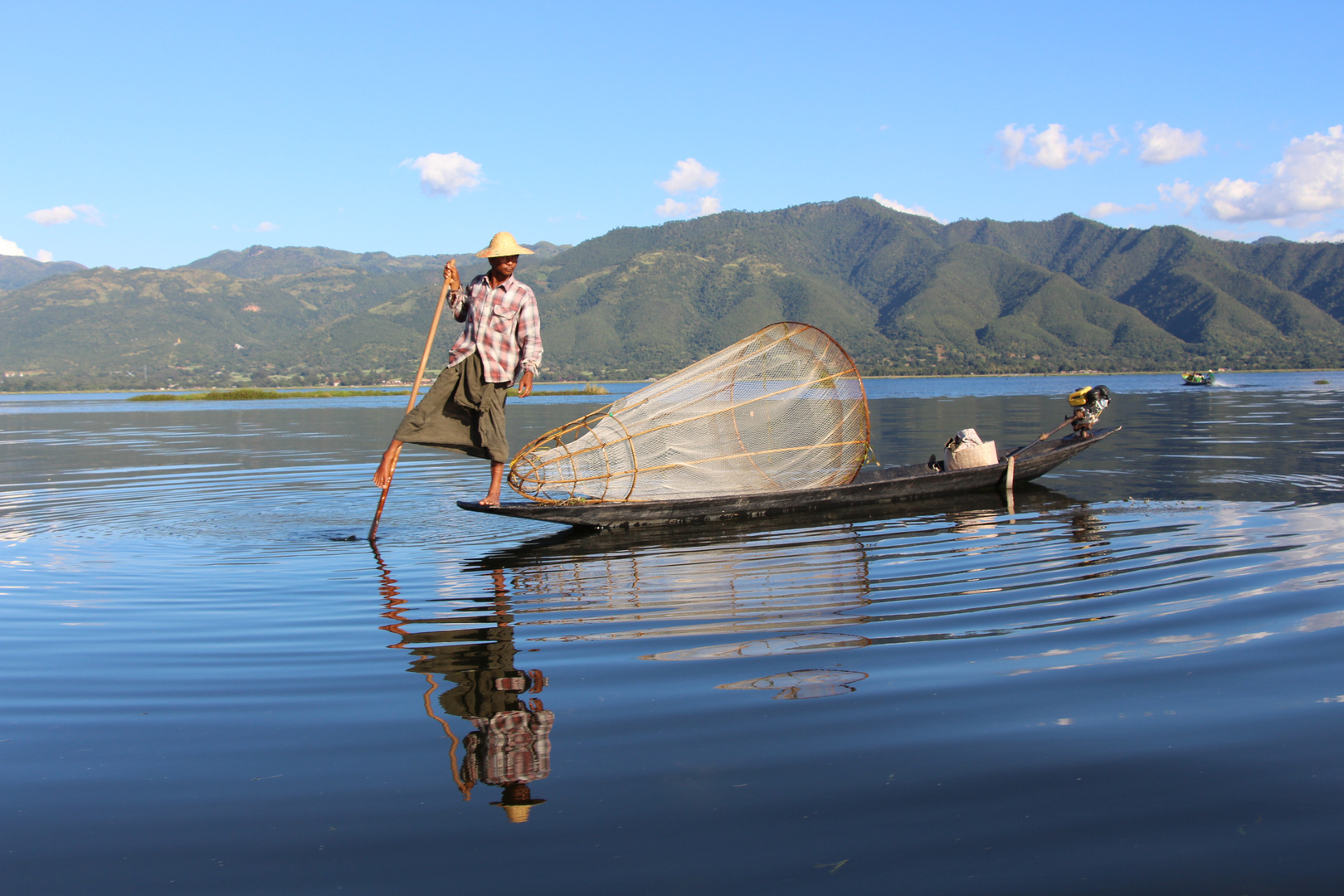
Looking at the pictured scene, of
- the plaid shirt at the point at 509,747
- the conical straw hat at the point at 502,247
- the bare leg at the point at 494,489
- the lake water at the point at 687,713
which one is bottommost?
the lake water at the point at 687,713

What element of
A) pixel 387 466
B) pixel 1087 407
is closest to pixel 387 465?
pixel 387 466

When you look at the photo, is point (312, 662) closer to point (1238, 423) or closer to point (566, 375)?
point (1238, 423)

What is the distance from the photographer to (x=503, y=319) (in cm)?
829

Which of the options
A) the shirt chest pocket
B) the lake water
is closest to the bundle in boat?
A: the lake water

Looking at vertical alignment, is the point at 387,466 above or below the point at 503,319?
below

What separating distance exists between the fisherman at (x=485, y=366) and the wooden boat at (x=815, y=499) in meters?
0.68

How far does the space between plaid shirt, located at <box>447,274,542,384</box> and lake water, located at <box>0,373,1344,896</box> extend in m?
1.74

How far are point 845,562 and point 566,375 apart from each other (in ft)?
457

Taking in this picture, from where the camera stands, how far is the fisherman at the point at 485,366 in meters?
8.26

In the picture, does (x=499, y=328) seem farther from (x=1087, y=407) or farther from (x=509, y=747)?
(x=1087, y=407)

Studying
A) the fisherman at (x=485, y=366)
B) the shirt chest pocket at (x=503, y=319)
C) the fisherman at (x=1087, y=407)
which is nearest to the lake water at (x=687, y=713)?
the fisherman at (x=485, y=366)

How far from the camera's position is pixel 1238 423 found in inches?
953

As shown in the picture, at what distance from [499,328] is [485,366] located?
372 mm

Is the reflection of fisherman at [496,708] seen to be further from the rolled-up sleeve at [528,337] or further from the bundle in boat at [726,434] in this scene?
the bundle in boat at [726,434]
